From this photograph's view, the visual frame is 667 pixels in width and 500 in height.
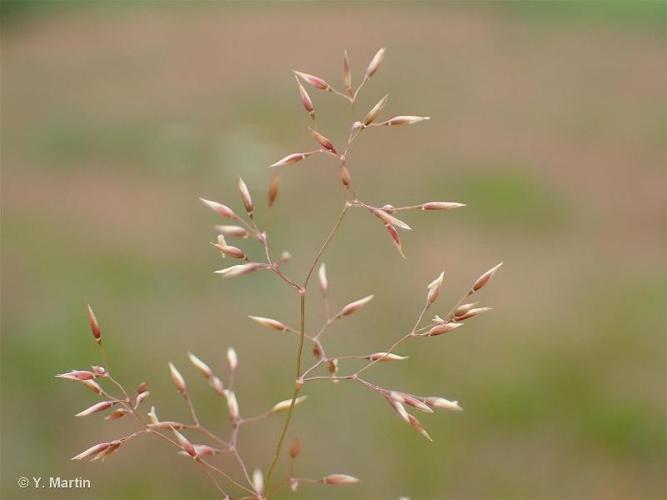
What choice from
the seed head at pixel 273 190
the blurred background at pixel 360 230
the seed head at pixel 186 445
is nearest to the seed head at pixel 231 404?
the seed head at pixel 186 445

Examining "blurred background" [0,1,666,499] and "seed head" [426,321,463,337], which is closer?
"seed head" [426,321,463,337]

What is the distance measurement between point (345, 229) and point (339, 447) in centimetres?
128

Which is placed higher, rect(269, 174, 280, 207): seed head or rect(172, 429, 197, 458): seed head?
rect(269, 174, 280, 207): seed head

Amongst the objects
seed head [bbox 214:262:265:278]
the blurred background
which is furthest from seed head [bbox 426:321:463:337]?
the blurred background

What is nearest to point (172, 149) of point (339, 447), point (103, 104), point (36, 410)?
point (103, 104)

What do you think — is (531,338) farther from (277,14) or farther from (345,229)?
(277,14)

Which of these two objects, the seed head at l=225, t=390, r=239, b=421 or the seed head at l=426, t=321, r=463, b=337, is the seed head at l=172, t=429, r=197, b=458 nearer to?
the seed head at l=225, t=390, r=239, b=421

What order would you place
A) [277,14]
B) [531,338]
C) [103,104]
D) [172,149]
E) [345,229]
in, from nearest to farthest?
[531,338]
[345,229]
[172,149]
[103,104]
[277,14]

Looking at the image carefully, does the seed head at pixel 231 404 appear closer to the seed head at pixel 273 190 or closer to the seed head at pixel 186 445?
the seed head at pixel 186 445

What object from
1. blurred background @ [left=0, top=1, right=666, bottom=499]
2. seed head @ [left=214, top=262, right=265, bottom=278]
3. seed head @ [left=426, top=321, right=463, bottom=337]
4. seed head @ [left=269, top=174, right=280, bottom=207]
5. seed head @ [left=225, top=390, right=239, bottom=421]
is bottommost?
blurred background @ [left=0, top=1, right=666, bottom=499]

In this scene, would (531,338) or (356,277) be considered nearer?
(531,338)

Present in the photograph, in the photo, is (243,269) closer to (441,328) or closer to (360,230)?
(441,328)

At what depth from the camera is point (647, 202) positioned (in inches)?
153

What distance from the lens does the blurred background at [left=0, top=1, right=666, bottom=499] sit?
222 cm
